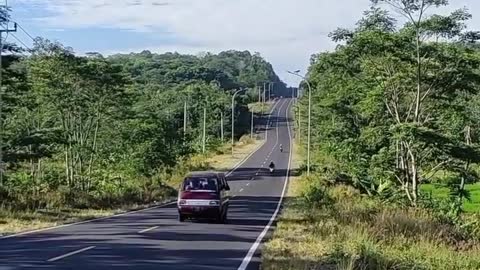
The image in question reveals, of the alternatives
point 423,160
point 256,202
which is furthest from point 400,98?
point 256,202

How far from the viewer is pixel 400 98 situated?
33500mm

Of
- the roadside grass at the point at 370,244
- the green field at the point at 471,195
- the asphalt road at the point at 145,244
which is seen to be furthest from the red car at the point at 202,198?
the green field at the point at 471,195

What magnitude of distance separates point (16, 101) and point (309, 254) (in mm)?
21234

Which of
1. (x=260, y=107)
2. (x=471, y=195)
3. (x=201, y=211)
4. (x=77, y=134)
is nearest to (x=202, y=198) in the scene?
(x=201, y=211)

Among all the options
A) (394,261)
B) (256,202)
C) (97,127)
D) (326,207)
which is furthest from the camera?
(97,127)

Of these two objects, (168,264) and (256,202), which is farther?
(256,202)

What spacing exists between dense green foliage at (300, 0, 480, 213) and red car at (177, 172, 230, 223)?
304 inches

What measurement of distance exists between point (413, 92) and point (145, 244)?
18142mm

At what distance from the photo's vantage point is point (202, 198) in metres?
24.8

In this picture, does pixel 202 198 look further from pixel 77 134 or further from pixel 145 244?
pixel 77 134

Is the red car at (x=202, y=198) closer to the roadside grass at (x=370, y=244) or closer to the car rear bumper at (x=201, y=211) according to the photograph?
the car rear bumper at (x=201, y=211)

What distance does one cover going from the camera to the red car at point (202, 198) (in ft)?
81.4

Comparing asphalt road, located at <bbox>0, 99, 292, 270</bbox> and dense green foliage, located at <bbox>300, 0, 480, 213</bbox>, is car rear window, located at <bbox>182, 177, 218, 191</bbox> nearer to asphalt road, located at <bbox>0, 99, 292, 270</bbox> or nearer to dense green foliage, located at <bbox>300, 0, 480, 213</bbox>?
asphalt road, located at <bbox>0, 99, 292, 270</bbox>

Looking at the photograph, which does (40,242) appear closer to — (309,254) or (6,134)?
(309,254)
